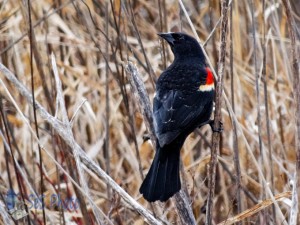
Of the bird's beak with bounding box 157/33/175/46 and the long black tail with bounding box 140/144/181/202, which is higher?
the bird's beak with bounding box 157/33/175/46

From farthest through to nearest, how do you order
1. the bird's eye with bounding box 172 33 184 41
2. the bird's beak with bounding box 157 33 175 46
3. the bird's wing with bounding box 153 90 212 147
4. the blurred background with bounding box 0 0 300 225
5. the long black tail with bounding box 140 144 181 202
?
the blurred background with bounding box 0 0 300 225 < the bird's eye with bounding box 172 33 184 41 < the bird's beak with bounding box 157 33 175 46 < the bird's wing with bounding box 153 90 212 147 < the long black tail with bounding box 140 144 181 202

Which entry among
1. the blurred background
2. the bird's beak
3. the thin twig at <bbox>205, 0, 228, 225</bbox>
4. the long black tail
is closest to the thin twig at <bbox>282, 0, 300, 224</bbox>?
the thin twig at <bbox>205, 0, 228, 225</bbox>

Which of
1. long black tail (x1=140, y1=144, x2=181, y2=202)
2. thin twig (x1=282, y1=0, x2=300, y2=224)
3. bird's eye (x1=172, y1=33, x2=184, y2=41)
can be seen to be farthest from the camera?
bird's eye (x1=172, y1=33, x2=184, y2=41)

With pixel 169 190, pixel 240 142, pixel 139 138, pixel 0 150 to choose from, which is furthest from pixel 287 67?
pixel 0 150

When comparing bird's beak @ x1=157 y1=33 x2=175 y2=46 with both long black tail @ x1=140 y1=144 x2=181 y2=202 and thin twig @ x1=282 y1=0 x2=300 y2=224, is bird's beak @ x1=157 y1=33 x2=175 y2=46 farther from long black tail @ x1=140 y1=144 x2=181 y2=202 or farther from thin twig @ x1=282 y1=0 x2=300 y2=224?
thin twig @ x1=282 y1=0 x2=300 y2=224

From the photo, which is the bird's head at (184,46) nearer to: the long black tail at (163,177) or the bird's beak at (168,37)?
the bird's beak at (168,37)

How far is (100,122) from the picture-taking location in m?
4.09

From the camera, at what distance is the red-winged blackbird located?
7.90 feet

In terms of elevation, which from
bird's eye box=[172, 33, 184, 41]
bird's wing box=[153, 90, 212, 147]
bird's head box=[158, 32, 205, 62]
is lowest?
bird's wing box=[153, 90, 212, 147]

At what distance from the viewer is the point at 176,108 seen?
2.74 m

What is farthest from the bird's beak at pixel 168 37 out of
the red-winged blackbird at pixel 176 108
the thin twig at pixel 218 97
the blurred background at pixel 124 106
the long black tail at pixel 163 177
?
the thin twig at pixel 218 97

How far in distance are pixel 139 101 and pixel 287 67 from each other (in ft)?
4.76

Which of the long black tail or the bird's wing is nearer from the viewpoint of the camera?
the long black tail

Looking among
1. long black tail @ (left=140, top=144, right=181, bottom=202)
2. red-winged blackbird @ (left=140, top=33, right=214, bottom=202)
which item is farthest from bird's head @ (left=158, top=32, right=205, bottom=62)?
long black tail @ (left=140, top=144, right=181, bottom=202)
